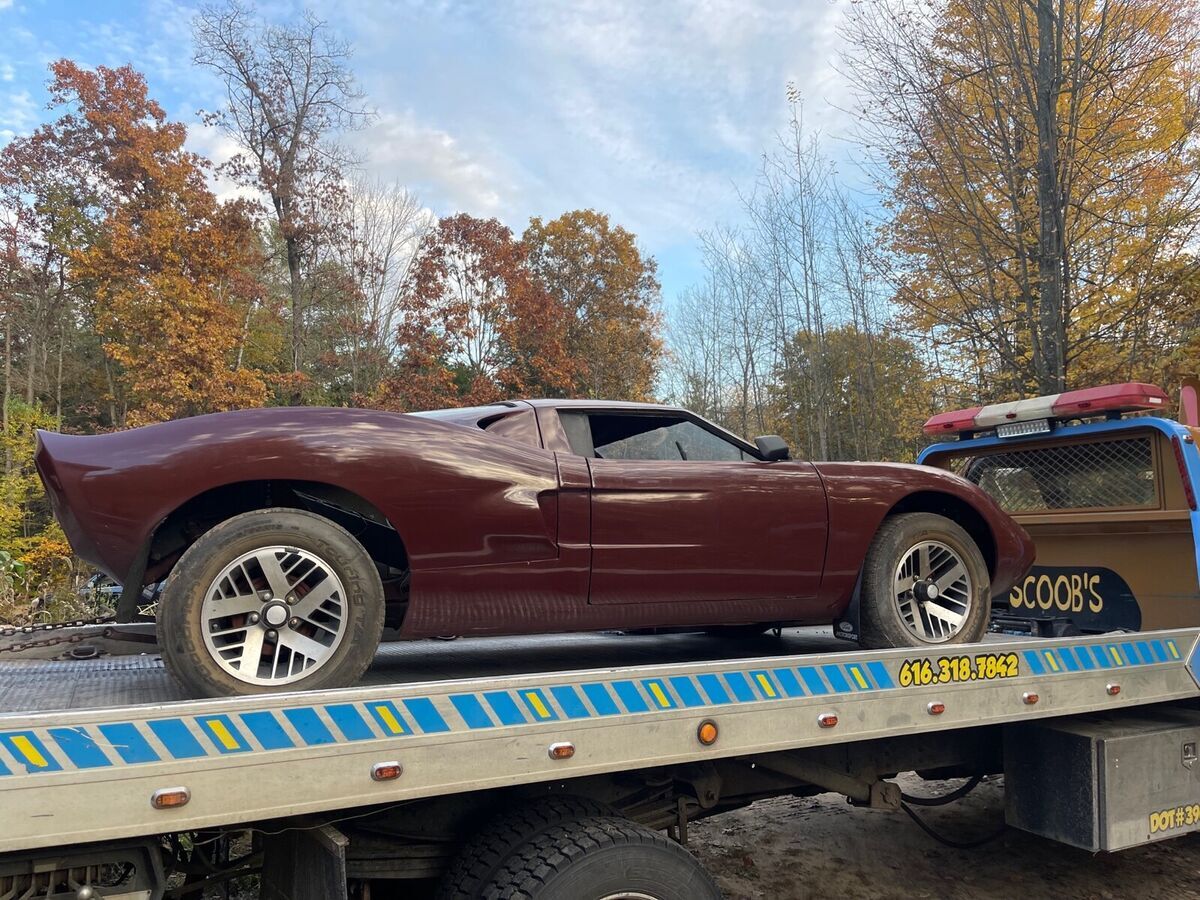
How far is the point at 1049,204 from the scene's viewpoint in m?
8.29

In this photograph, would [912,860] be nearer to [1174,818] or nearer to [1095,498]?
[1174,818]

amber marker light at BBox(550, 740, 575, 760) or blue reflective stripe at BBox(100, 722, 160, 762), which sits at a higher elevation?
blue reflective stripe at BBox(100, 722, 160, 762)

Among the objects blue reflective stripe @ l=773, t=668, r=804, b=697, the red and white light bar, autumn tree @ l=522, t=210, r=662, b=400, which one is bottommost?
blue reflective stripe @ l=773, t=668, r=804, b=697

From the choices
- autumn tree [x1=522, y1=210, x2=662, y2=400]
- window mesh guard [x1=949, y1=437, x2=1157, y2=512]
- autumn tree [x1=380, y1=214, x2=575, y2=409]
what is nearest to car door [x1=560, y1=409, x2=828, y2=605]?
window mesh guard [x1=949, y1=437, x2=1157, y2=512]

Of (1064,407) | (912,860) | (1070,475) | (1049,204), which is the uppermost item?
(1049,204)

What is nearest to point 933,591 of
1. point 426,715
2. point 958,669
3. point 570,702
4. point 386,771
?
point 958,669

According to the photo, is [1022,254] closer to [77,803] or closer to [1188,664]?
[1188,664]

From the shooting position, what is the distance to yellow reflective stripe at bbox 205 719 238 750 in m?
1.83

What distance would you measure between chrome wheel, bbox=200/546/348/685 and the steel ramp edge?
1.40ft

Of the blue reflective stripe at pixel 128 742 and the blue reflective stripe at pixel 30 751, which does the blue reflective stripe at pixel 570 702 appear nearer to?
the blue reflective stripe at pixel 128 742

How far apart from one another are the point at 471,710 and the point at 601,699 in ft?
1.32

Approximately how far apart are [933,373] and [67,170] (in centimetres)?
1849

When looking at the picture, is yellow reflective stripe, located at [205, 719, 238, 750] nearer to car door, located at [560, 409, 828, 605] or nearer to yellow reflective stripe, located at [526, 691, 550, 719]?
yellow reflective stripe, located at [526, 691, 550, 719]

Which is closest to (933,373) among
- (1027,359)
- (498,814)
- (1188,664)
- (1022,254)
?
(1027,359)
